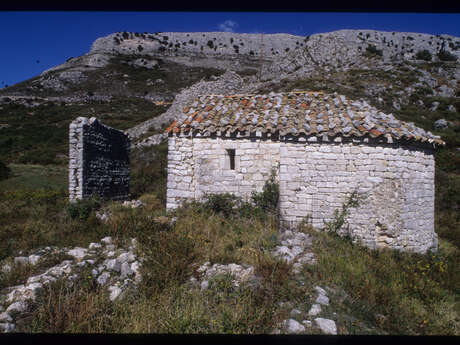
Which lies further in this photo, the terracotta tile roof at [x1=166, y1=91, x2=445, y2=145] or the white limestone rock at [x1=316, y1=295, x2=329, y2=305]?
the terracotta tile roof at [x1=166, y1=91, x2=445, y2=145]

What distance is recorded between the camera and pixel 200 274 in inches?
171

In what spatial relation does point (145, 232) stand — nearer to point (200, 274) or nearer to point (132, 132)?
point (200, 274)

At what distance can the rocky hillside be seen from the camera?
846 inches

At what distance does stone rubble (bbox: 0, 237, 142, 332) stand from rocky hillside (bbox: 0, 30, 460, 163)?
28.9 ft

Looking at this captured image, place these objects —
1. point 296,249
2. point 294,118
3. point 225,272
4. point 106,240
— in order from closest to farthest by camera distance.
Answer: point 225,272
point 296,249
point 106,240
point 294,118

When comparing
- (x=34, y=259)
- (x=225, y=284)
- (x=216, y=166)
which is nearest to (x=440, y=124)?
(x=216, y=166)

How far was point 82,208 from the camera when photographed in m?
8.01

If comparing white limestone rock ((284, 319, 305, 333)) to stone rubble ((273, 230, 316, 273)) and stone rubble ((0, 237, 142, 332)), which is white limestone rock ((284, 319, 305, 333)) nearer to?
stone rubble ((273, 230, 316, 273))

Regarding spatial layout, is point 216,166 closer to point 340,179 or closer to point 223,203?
point 223,203

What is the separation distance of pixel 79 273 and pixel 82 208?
4.38 meters

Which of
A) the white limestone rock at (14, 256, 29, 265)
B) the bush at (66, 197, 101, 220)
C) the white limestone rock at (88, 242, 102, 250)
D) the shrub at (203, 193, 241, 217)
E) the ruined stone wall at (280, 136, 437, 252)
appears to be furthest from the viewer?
the bush at (66, 197, 101, 220)

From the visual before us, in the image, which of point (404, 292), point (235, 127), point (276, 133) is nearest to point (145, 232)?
point (235, 127)

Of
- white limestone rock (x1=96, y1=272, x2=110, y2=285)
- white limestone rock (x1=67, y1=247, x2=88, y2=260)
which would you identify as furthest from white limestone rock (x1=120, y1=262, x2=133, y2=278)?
white limestone rock (x1=67, y1=247, x2=88, y2=260)

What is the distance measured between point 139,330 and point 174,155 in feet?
18.7
